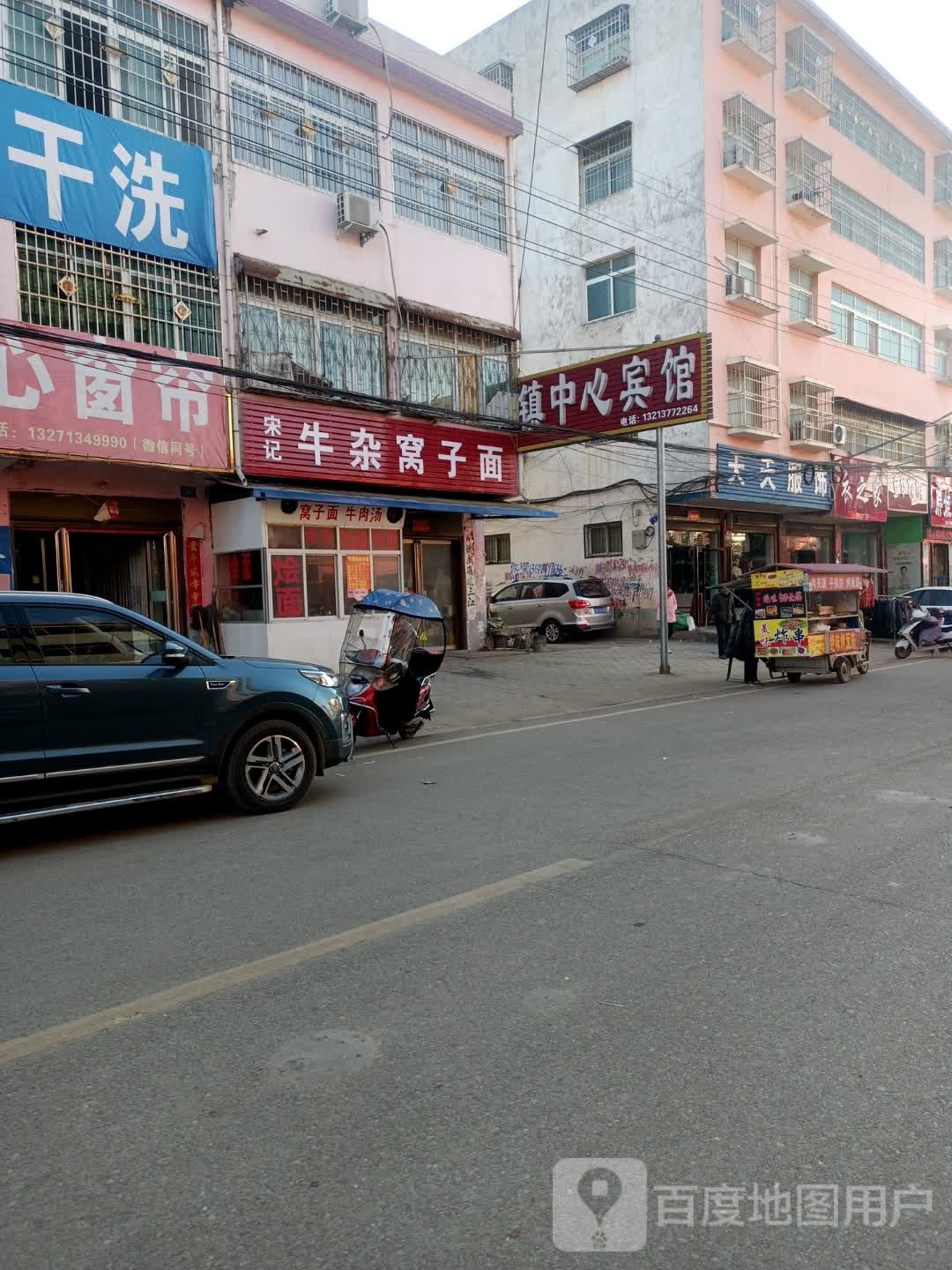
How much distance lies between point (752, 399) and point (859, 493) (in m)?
6.76

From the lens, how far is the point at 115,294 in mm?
13641

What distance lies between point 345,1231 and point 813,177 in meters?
32.0

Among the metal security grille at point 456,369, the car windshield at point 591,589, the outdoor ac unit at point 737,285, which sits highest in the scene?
the outdoor ac unit at point 737,285

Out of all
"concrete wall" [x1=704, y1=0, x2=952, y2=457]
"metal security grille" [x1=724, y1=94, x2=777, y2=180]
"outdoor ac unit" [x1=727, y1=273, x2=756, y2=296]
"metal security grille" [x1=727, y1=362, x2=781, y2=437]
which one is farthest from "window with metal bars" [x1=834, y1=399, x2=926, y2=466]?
"metal security grille" [x1=724, y1=94, x2=777, y2=180]

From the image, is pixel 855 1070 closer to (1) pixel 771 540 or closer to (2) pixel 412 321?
(2) pixel 412 321

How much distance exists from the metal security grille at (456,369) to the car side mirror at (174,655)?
11.9 m

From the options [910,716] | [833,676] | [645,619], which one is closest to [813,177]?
[645,619]

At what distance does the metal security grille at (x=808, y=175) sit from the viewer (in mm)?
27438

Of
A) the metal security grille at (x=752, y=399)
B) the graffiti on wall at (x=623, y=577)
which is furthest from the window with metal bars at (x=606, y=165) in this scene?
the graffiti on wall at (x=623, y=577)

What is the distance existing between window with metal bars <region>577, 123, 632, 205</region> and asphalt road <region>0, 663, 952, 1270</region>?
24626mm

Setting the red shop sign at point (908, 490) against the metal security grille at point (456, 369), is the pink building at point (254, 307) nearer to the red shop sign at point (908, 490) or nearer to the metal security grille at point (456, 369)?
the metal security grille at point (456, 369)

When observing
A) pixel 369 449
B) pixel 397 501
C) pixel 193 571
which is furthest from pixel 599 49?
pixel 193 571

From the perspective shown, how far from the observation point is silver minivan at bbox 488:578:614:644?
79.0 feet

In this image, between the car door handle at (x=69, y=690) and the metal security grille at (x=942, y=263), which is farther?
the metal security grille at (x=942, y=263)
